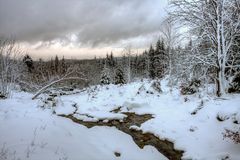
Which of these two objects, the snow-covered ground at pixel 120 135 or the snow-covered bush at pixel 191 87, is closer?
the snow-covered ground at pixel 120 135

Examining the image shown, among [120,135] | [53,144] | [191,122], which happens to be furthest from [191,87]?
[53,144]

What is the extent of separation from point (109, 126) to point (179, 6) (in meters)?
7.13

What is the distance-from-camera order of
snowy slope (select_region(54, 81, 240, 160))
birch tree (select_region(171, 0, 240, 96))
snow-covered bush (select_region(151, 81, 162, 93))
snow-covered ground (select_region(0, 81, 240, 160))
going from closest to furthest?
snow-covered ground (select_region(0, 81, 240, 160)) < snowy slope (select_region(54, 81, 240, 160)) < birch tree (select_region(171, 0, 240, 96)) < snow-covered bush (select_region(151, 81, 162, 93))

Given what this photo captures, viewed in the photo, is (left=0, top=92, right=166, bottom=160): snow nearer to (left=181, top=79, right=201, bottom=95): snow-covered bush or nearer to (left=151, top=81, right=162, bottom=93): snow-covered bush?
(left=181, top=79, right=201, bottom=95): snow-covered bush

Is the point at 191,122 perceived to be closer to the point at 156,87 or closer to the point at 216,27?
the point at 216,27

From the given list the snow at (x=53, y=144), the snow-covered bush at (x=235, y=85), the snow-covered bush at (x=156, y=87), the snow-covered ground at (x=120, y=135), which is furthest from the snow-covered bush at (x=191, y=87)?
the snow at (x=53, y=144)

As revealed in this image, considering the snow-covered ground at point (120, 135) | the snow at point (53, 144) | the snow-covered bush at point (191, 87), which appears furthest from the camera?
the snow-covered bush at point (191, 87)

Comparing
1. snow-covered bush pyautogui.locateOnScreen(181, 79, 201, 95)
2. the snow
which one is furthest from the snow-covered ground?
snow-covered bush pyautogui.locateOnScreen(181, 79, 201, 95)

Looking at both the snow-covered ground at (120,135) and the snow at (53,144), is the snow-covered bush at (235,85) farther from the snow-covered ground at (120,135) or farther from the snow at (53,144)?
the snow at (53,144)

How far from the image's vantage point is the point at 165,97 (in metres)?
15.4

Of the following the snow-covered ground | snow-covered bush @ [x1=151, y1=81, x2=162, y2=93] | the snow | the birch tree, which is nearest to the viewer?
the snow

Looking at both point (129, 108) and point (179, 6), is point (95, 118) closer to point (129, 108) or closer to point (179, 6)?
point (129, 108)

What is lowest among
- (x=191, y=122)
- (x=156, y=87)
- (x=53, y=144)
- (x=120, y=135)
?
(x=120, y=135)

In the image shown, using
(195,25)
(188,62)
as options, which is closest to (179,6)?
(195,25)
